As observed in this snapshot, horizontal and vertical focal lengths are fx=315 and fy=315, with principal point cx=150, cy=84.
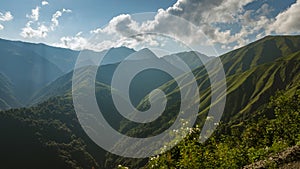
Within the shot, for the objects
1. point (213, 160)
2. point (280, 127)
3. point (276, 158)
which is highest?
point (213, 160)

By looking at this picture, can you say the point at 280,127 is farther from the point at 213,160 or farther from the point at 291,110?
the point at 213,160

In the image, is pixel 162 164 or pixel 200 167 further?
pixel 162 164

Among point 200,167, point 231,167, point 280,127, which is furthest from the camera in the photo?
point 280,127

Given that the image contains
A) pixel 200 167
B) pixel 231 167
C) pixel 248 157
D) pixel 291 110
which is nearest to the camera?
pixel 200 167

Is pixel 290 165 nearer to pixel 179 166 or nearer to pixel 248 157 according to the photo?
pixel 248 157

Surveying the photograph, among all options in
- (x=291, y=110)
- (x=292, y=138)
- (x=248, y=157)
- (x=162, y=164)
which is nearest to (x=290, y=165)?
(x=248, y=157)

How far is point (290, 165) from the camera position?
12234mm

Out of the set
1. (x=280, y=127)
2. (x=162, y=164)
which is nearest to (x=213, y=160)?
(x=162, y=164)

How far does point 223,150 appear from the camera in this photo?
13094 millimetres

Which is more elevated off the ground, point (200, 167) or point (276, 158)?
point (200, 167)

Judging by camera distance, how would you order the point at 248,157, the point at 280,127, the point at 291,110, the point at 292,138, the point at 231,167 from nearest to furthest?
the point at 231,167
the point at 248,157
the point at 292,138
the point at 291,110
the point at 280,127

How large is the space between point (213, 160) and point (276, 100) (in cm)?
1360

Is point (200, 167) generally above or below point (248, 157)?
above

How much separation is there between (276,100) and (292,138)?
5.17 metres
